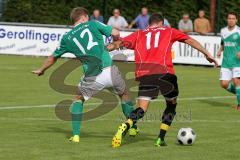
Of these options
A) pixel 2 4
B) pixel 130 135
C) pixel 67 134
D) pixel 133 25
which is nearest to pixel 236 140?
pixel 130 135

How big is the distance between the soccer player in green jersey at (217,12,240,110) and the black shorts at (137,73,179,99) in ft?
20.7

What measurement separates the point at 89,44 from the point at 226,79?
21.5 ft

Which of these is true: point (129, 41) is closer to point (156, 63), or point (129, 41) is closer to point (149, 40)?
point (149, 40)

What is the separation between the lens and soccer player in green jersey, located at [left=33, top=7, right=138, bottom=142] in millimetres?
12938

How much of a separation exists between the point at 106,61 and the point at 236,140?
2447 millimetres

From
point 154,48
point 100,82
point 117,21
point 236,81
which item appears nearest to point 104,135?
point 100,82

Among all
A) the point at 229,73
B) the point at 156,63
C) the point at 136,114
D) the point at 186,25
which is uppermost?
the point at 156,63

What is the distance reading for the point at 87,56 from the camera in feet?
42.7

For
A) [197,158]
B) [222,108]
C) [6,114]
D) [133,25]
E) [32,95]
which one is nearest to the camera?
[197,158]

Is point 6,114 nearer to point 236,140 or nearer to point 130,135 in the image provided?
point 130,135

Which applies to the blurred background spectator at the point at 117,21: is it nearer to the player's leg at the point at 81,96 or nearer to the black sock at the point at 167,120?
the player's leg at the point at 81,96

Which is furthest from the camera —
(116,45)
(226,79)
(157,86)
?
(226,79)

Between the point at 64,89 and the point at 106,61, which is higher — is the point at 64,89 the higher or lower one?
the lower one

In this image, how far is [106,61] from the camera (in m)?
13.1
